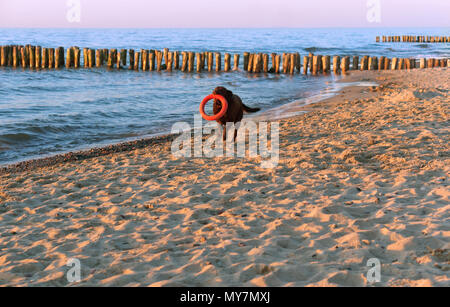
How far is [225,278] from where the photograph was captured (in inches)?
130

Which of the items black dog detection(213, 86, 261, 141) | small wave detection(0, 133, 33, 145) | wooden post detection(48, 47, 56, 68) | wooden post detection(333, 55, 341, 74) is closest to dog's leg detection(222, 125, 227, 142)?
black dog detection(213, 86, 261, 141)

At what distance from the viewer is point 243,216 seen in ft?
14.9

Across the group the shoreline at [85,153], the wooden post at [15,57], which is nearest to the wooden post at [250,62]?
the wooden post at [15,57]

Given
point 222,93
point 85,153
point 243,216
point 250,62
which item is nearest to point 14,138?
point 85,153

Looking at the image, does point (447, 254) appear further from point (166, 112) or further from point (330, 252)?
point (166, 112)

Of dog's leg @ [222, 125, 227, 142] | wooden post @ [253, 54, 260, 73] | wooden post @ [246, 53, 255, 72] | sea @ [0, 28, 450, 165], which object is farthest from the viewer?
wooden post @ [246, 53, 255, 72]

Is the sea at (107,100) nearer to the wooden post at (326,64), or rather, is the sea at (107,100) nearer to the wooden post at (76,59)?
the wooden post at (76,59)

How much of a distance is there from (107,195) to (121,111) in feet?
26.5

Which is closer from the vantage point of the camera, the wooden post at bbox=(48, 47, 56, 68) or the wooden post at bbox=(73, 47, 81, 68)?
the wooden post at bbox=(48, 47, 56, 68)

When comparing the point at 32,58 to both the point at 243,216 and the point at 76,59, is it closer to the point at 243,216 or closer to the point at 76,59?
the point at 76,59

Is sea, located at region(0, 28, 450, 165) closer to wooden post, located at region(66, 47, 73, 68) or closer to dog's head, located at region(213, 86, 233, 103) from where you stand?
wooden post, located at region(66, 47, 73, 68)

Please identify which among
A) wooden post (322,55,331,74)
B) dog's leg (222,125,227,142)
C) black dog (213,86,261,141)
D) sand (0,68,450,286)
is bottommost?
sand (0,68,450,286)

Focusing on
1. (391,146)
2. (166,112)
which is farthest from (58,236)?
(166,112)

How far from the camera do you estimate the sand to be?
3.40 m
